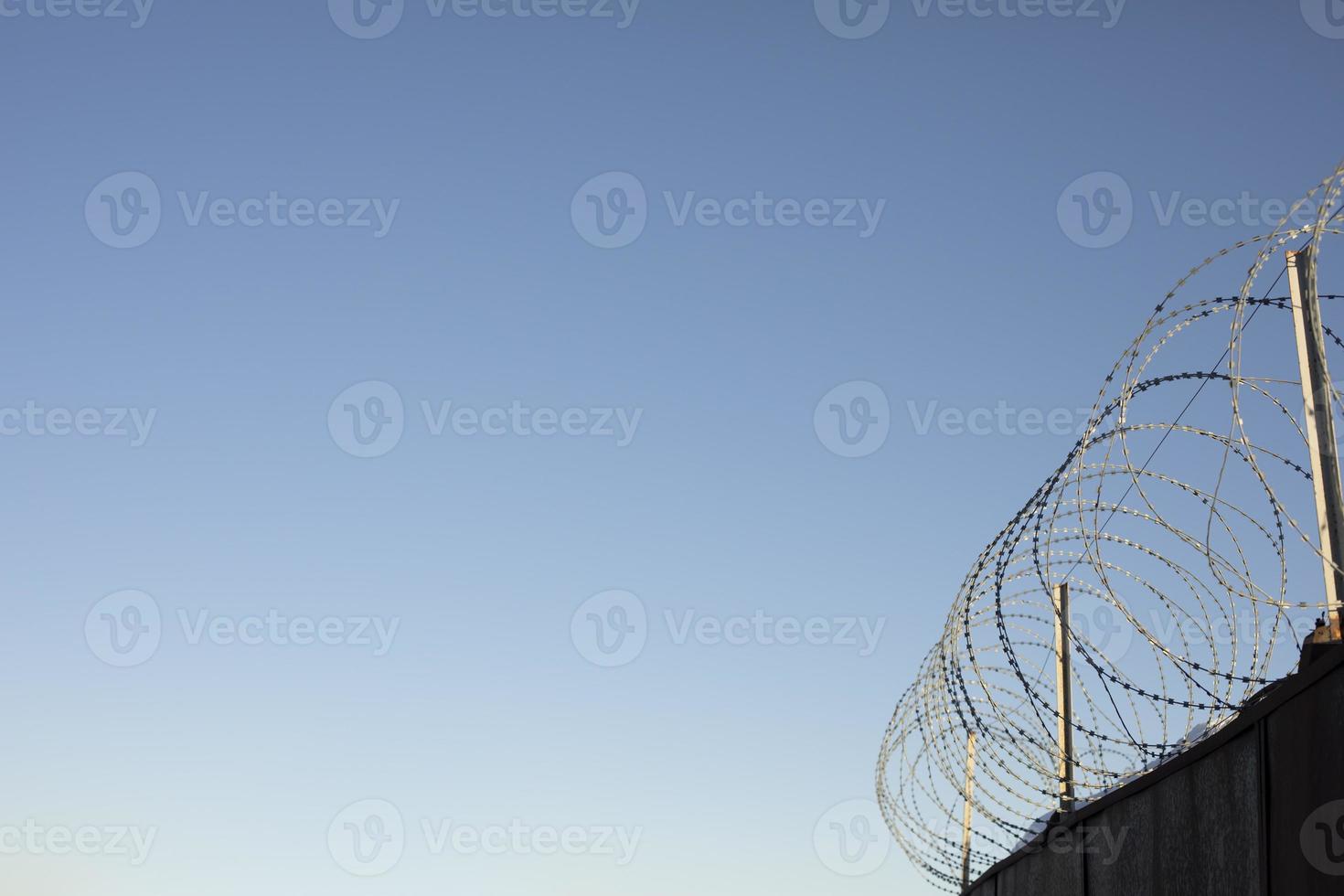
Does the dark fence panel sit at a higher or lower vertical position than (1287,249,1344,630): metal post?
lower

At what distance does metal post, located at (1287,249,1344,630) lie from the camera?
7461 mm

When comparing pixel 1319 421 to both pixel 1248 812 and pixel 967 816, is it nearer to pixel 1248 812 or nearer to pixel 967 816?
pixel 1248 812

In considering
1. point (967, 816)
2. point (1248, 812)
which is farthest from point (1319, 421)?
point (967, 816)

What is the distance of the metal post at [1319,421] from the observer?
746cm

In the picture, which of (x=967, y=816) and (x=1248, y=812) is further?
(x=967, y=816)

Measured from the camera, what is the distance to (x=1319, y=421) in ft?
25.2

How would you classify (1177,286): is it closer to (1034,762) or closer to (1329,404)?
(1329,404)

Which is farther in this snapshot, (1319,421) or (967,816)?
(967,816)

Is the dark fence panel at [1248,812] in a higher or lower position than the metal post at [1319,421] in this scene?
lower

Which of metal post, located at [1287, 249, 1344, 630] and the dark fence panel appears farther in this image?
metal post, located at [1287, 249, 1344, 630]

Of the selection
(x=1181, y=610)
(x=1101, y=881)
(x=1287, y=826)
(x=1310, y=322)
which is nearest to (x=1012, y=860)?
(x=1101, y=881)

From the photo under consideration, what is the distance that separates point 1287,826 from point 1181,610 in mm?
3041

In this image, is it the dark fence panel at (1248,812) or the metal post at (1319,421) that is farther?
the metal post at (1319,421)

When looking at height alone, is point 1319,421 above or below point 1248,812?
above
